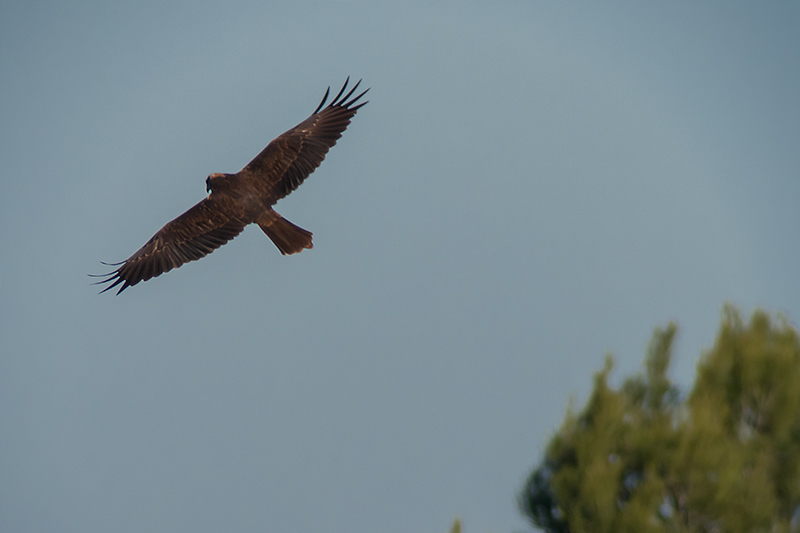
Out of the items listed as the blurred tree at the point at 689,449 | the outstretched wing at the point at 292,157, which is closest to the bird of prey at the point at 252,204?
the outstretched wing at the point at 292,157

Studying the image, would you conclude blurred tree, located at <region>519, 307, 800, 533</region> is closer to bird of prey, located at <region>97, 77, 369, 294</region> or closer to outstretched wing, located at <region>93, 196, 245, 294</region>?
bird of prey, located at <region>97, 77, 369, 294</region>

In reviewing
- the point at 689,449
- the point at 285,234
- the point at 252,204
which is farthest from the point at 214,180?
the point at 689,449

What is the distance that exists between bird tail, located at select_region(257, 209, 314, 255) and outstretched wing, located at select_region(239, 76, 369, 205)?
0.74ft

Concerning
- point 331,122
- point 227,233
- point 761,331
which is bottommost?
point 761,331

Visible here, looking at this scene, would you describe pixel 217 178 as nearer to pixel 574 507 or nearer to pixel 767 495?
pixel 574 507

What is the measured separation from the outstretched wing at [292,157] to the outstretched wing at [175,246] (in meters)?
0.72

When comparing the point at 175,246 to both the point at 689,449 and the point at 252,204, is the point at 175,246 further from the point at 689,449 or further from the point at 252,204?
the point at 689,449

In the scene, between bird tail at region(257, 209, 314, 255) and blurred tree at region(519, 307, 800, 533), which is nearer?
blurred tree at region(519, 307, 800, 533)

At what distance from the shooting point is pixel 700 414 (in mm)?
3975

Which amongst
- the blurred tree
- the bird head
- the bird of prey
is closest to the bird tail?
the bird of prey

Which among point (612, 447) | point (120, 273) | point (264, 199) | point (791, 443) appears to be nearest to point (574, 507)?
point (612, 447)

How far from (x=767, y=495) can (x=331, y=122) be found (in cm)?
779

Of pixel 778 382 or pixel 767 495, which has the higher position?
pixel 778 382

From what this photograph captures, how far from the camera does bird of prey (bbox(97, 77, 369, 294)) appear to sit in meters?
9.88
